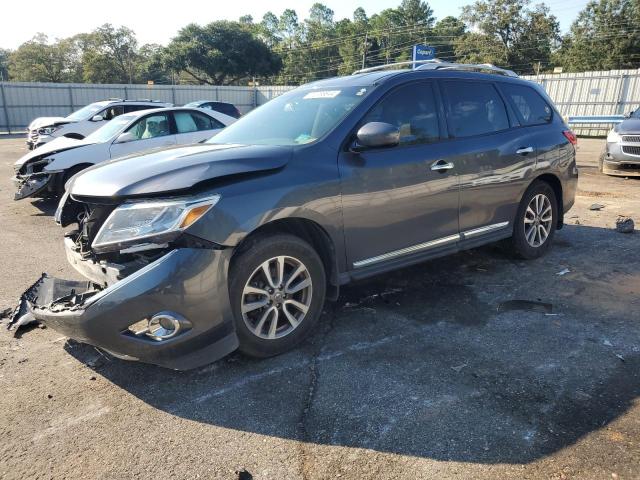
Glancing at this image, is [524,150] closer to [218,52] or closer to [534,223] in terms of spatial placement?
[534,223]

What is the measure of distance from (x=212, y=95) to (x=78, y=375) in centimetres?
3642

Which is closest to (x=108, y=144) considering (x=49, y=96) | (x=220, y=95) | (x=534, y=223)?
(x=534, y=223)

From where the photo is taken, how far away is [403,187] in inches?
158

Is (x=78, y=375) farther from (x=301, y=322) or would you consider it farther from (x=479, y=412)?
(x=479, y=412)

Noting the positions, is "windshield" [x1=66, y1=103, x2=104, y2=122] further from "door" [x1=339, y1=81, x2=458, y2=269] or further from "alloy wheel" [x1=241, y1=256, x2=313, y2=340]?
"alloy wheel" [x1=241, y1=256, x2=313, y2=340]

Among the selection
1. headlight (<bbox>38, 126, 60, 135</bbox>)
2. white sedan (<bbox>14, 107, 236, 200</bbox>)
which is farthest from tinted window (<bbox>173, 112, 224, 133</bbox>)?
headlight (<bbox>38, 126, 60, 135</bbox>)

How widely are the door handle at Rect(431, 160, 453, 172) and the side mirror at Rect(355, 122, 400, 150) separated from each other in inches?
26.5

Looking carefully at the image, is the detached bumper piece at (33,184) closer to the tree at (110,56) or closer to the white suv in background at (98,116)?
the white suv in background at (98,116)

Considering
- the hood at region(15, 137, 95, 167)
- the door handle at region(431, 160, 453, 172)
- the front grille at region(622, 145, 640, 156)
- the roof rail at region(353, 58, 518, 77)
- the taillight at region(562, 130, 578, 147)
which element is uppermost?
the roof rail at region(353, 58, 518, 77)

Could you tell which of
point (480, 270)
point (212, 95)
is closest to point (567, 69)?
point (212, 95)

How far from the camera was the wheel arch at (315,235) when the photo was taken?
11.2 feet


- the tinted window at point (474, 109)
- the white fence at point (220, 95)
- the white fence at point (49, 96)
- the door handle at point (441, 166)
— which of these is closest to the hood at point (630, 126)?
the tinted window at point (474, 109)

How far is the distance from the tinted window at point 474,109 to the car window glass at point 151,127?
6.14 meters

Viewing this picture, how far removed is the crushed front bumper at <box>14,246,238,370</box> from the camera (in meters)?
2.85
